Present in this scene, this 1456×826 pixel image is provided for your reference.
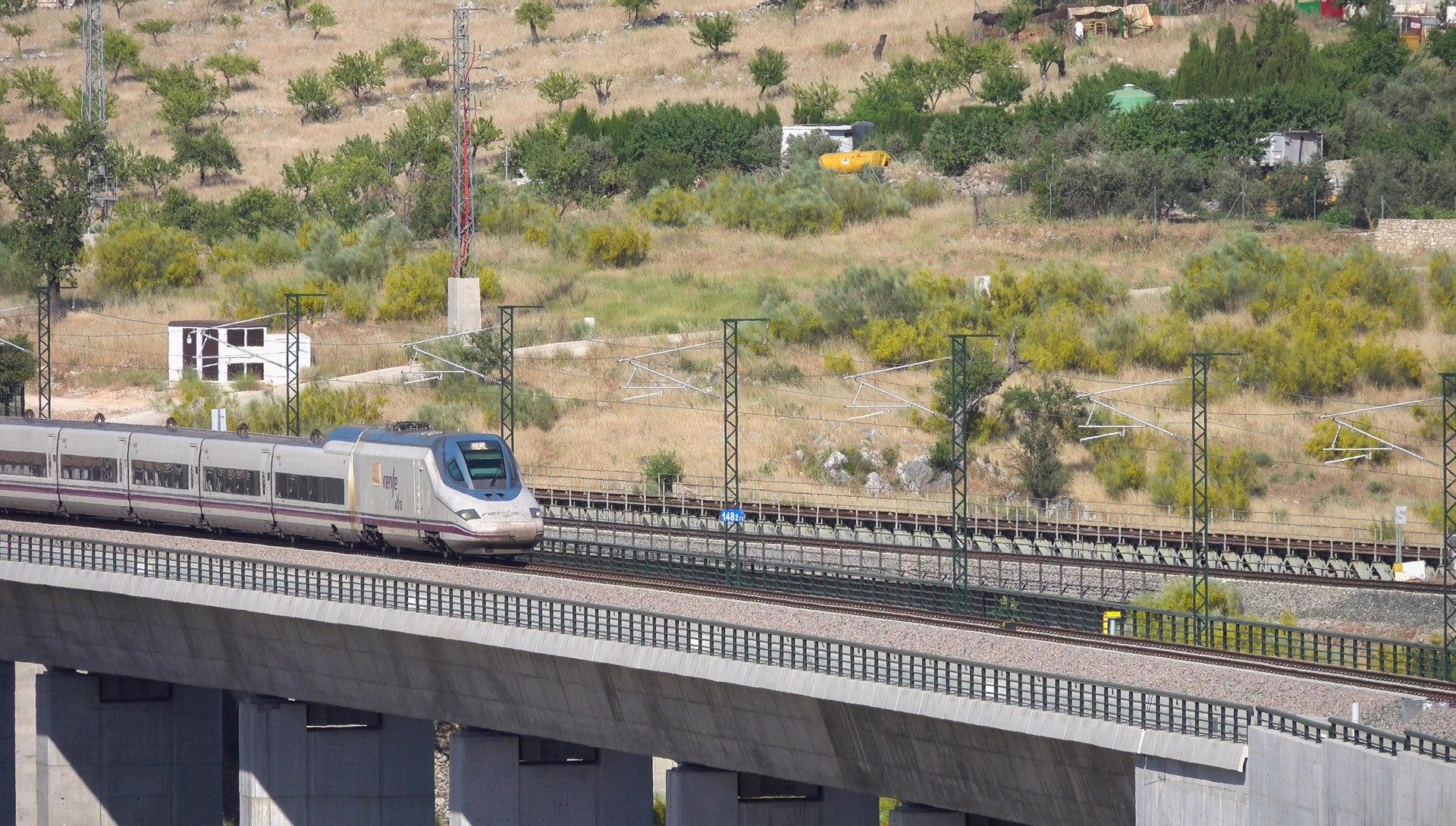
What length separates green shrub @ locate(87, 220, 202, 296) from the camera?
354ft

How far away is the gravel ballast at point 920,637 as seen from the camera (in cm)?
3088

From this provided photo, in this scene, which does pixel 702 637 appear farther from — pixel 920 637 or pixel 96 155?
pixel 96 155

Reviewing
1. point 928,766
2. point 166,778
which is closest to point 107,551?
point 166,778

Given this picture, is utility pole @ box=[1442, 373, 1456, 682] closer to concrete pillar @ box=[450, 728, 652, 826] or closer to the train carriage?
concrete pillar @ box=[450, 728, 652, 826]

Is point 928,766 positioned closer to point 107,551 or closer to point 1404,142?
point 107,551

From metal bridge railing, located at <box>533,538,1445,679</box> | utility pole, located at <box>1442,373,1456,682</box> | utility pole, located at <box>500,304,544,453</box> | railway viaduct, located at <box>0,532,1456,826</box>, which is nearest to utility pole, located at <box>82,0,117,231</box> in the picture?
utility pole, located at <box>500,304,544,453</box>

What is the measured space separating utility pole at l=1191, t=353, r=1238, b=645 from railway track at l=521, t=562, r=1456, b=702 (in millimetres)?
2413

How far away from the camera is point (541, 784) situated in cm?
4162

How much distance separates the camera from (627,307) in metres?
99.3

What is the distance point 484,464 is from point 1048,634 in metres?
14.4

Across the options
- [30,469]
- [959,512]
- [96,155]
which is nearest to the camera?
[30,469]

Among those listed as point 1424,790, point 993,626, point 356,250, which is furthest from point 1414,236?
point 1424,790

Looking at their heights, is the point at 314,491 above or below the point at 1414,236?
below

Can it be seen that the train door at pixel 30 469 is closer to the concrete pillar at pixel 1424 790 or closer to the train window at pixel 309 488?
the train window at pixel 309 488
